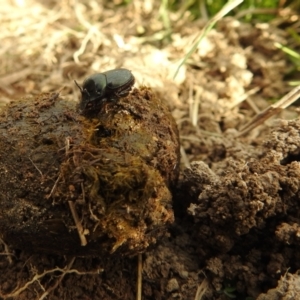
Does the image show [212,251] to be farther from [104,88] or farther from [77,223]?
[104,88]

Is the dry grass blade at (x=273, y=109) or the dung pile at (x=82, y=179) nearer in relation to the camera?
the dung pile at (x=82, y=179)

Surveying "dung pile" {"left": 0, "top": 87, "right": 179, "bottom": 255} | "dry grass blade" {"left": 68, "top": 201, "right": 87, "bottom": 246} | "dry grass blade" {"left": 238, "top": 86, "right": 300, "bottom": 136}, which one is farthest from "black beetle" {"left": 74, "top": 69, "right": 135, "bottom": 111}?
"dry grass blade" {"left": 238, "top": 86, "right": 300, "bottom": 136}

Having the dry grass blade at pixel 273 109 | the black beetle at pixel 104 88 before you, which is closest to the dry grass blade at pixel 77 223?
the black beetle at pixel 104 88

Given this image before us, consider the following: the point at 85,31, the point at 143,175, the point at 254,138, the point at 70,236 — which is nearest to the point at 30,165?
the point at 70,236

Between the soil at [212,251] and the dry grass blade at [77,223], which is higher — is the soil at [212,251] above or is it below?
below

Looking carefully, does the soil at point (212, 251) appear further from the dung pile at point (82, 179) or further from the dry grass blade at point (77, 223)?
the dry grass blade at point (77, 223)

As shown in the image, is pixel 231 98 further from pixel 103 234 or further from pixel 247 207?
pixel 103 234

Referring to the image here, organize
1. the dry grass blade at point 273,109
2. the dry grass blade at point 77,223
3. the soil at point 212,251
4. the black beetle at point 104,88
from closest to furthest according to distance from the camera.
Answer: the dry grass blade at point 77,223
the soil at point 212,251
the black beetle at point 104,88
the dry grass blade at point 273,109
